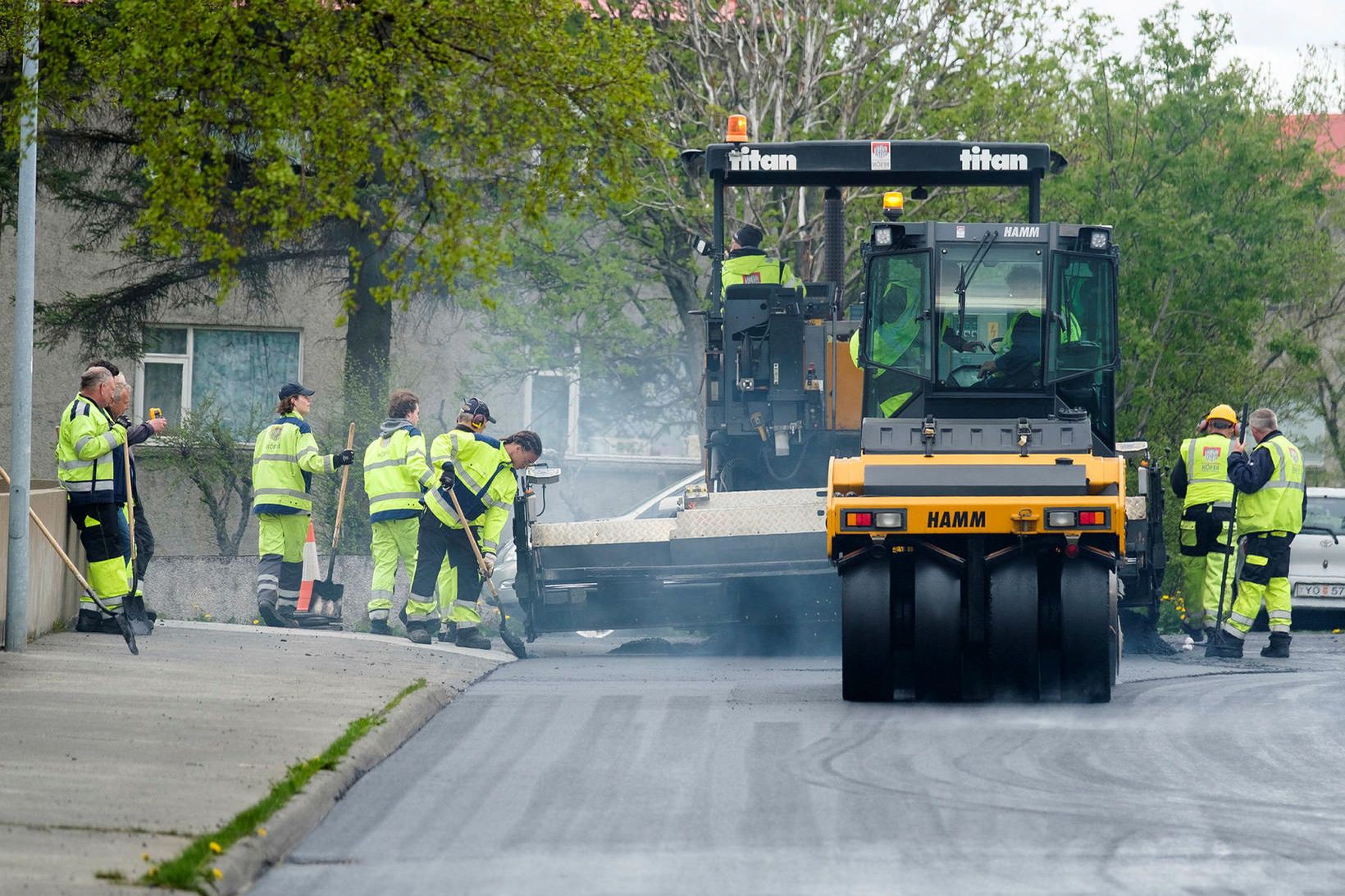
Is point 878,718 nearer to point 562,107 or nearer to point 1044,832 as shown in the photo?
point 1044,832

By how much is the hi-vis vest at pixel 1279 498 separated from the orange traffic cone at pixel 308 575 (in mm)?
7018

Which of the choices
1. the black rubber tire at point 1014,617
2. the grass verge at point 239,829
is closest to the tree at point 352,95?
the grass verge at point 239,829

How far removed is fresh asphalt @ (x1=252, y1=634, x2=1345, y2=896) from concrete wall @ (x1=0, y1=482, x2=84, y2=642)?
3208mm

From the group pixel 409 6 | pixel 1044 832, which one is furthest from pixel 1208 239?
pixel 1044 832

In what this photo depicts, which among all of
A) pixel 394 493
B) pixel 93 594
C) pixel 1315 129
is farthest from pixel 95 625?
pixel 1315 129

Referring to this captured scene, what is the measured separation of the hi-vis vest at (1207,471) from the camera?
14594 millimetres

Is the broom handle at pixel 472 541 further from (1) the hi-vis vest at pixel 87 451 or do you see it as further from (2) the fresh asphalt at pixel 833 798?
(2) the fresh asphalt at pixel 833 798

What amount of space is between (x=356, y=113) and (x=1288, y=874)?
20.6 ft

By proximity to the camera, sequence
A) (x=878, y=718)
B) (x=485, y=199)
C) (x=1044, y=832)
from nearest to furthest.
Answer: (x=1044, y=832)
(x=878, y=718)
(x=485, y=199)

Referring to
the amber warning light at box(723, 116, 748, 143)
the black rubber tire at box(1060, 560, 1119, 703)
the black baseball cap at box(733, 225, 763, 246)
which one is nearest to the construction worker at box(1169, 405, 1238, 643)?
the black baseball cap at box(733, 225, 763, 246)

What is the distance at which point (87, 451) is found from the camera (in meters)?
12.4

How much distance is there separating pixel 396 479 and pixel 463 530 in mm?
744

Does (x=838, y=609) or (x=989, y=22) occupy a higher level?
(x=989, y=22)

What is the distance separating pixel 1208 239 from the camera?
20.8 m
